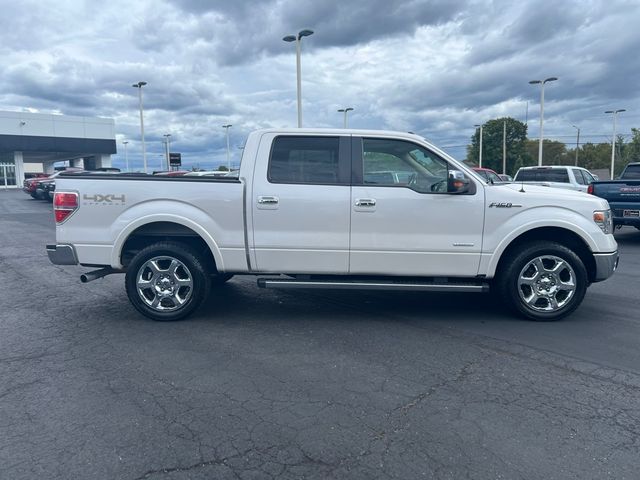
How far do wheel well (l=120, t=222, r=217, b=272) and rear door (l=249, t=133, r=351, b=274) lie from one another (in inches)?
→ 26.4

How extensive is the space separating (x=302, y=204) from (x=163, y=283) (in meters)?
1.79

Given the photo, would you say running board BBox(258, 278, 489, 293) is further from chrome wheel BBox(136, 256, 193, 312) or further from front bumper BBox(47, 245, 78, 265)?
front bumper BBox(47, 245, 78, 265)

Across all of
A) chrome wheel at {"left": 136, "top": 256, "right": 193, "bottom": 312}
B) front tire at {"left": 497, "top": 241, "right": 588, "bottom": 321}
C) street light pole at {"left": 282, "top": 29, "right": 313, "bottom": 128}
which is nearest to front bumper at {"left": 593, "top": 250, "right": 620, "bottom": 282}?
front tire at {"left": 497, "top": 241, "right": 588, "bottom": 321}

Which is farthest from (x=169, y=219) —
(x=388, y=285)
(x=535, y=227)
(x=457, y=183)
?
(x=535, y=227)

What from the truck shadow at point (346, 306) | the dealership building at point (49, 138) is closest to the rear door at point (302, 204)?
the truck shadow at point (346, 306)

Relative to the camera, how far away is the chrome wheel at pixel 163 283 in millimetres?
5465

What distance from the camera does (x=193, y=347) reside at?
4738 millimetres

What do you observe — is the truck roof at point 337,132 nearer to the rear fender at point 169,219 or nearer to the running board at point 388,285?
the rear fender at point 169,219

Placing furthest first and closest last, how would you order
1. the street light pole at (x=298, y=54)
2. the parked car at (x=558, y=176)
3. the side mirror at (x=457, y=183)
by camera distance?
1. the street light pole at (x=298, y=54)
2. the parked car at (x=558, y=176)
3. the side mirror at (x=457, y=183)

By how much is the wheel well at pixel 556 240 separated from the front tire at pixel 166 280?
3.36 meters

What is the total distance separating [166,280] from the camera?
5500 millimetres

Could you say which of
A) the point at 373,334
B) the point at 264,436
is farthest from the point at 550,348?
the point at 264,436

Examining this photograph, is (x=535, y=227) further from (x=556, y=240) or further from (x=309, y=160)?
(x=309, y=160)

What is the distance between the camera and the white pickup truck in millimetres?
5297
